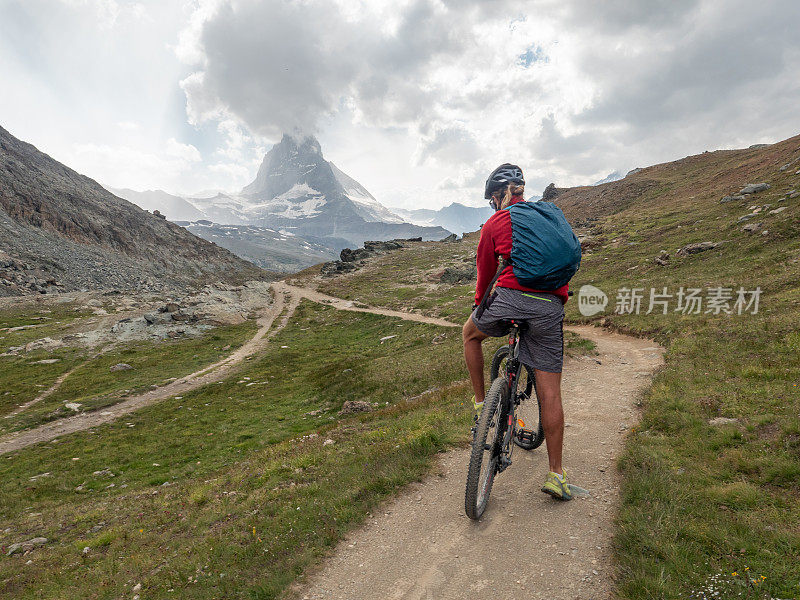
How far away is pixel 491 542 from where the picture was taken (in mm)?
5121

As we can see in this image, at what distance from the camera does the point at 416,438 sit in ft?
27.5

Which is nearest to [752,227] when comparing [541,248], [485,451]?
[541,248]

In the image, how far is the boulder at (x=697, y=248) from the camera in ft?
99.1

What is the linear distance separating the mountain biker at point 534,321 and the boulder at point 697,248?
111 ft

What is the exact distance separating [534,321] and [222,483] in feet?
33.7

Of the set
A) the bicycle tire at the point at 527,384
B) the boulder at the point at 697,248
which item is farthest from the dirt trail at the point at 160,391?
the bicycle tire at the point at 527,384

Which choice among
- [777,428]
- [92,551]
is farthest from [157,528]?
[777,428]

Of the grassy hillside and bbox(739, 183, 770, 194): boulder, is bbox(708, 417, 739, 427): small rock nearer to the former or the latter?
the grassy hillside

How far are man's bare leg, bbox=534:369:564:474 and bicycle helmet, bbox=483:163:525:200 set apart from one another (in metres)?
3.12

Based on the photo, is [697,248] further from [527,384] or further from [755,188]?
[527,384]

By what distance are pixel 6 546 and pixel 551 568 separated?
47.0ft

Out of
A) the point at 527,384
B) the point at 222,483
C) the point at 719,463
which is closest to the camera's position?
the point at 719,463

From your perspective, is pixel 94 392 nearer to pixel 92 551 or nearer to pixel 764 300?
pixel 92 551

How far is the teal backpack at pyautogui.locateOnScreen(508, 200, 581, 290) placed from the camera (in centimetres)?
505
